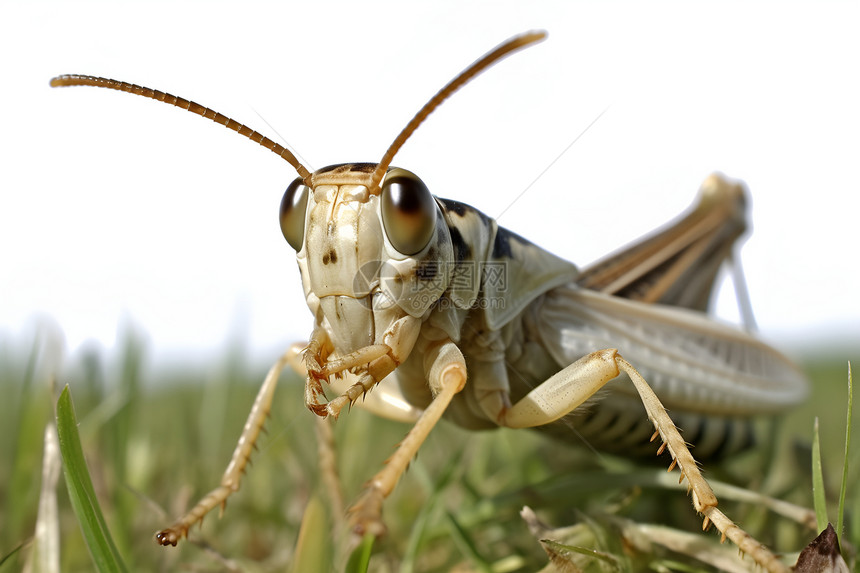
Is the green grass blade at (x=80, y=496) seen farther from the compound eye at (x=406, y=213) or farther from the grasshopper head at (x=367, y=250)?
the compound eye at (x=406, y=213)

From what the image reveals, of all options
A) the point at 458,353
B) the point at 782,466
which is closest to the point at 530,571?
the point at 458,353

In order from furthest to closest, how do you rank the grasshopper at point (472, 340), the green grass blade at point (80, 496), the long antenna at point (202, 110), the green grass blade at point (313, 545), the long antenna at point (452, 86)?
the long antenna at point (202, 110)
the grasshopper at point (472, 340)
the long antenna at point (452, 86)
the green grass blade at point (80, 496)
the green grass blade at point (313, 545)

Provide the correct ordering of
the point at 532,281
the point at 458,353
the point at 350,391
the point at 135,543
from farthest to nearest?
the point at 532,281 → the point at 135,543 → the point at 458,353 → the point at 350,391

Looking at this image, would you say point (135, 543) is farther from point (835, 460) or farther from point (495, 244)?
point (835, 460)

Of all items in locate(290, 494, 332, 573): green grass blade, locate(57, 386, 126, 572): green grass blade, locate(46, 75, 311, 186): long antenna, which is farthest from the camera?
locate(46, 75, 311, 186): long antenna

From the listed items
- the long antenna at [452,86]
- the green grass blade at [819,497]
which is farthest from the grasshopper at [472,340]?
the green grass blade at [819,497]

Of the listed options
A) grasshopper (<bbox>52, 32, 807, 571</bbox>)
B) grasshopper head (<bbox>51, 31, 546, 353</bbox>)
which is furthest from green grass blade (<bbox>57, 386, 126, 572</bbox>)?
grasshopper head (<bbox>51, 31, 546, 353</bbox>)

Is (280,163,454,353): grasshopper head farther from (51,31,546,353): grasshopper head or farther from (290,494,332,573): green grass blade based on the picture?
(290,494,332,573): green grass blade
